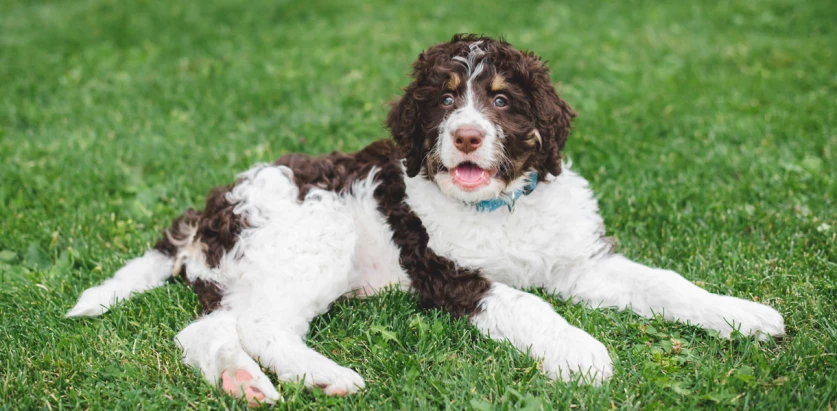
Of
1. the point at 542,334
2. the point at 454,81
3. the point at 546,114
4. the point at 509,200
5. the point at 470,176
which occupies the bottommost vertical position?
the point at 542,334

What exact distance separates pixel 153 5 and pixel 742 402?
9763 millimetres

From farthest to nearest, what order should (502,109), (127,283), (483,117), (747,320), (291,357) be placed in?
(127,283) < (502,109) < (483,117) < (747,320) < (291,357)

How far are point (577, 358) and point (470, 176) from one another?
0.94 meters

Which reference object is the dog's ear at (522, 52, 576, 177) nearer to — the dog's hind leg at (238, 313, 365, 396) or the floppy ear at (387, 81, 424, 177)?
the floppy ear at (387, 81, 424, 177)

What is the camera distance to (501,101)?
323 cm

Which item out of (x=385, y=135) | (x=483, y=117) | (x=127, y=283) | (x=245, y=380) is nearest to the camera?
(x=245, y=380)

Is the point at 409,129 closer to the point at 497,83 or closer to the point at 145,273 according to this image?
the point at 497,83

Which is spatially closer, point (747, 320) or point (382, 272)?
point (747, 320)

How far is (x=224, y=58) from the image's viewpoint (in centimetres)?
801

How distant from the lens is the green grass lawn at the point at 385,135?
282 cm

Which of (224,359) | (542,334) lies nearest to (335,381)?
(224,359)

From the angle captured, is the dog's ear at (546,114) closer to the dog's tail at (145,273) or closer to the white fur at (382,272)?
the white fur at (382,272)

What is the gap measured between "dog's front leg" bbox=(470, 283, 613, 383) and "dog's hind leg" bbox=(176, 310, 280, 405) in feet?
3.34

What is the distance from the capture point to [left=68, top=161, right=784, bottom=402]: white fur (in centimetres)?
296
